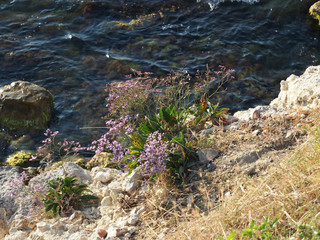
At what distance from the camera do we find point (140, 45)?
9359 mm

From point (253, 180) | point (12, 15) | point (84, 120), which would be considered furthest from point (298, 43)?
point (12, 15)

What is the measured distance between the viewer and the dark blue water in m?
7.95

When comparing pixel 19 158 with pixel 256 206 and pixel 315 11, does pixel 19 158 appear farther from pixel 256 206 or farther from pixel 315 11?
pixel 315 11

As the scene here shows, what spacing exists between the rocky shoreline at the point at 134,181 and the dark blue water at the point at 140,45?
237cm

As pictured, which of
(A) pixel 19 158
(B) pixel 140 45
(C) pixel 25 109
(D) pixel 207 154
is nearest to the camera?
(D) pixel 207 154

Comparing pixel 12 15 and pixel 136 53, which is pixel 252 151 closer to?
pixel 136 53

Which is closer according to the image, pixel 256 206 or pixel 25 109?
pixel 256 206

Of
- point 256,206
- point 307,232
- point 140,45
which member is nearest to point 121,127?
point 256,206

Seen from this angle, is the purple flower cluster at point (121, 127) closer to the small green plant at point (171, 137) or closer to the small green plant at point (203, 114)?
the small green plant at point (171, 137)

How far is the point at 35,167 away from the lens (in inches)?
253

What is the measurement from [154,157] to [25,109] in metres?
4.55

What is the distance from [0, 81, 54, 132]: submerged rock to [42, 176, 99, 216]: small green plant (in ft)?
10.6

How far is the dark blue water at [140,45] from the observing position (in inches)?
313

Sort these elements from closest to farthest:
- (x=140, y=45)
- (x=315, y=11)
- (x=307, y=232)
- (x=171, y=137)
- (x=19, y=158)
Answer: (x=307, y=232) < (x=171, y=137) < (x=19, y=158) < (x=140, y=45) < (x=315, y=11)
